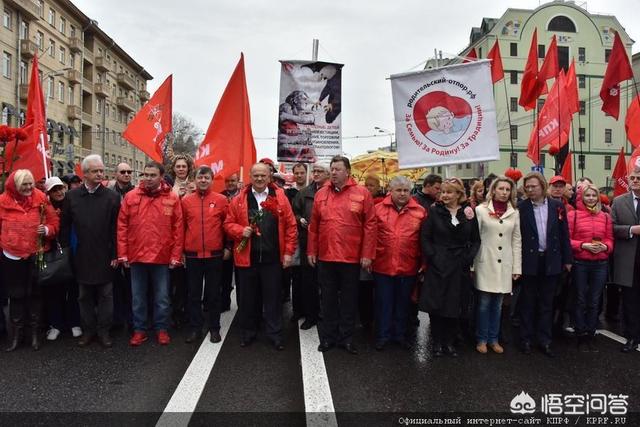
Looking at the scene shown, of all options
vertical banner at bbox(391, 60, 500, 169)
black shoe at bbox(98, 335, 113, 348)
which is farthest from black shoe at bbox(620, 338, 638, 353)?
black shoe at bbox(98, 335, 113, 348)

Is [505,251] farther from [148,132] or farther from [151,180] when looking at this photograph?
[148,132]

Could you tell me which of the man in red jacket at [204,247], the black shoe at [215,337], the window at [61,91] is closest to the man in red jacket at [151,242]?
the man in red jacket at [204,247]

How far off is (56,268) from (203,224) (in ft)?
5.19

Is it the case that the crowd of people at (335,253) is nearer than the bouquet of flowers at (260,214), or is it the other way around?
the crowd of people at (335,253)

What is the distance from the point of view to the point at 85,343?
16.9 ft

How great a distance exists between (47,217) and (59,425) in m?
2.55

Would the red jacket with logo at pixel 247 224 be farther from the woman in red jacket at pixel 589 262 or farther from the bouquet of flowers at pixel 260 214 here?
the woman in red jacket at pixel 589 262

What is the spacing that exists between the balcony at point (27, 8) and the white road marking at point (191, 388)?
39.9 metres

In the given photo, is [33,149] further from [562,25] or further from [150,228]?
[562,25]

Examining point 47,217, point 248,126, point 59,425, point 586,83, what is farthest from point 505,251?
point 586,83

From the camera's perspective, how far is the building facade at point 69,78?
Answer: 3516cm

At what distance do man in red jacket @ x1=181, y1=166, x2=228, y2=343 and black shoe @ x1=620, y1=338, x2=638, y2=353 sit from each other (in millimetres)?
4381

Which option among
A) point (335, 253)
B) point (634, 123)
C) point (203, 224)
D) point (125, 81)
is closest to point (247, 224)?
point (203, 224)

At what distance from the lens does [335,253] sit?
5012 millimetres
